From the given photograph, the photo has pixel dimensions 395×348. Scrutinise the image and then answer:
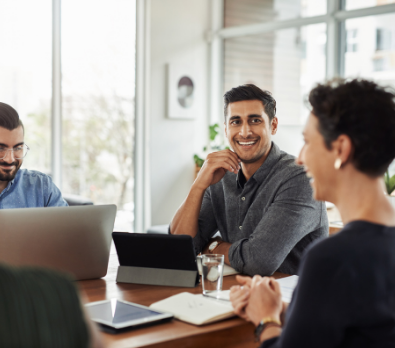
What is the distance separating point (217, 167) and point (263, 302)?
1.04 meters

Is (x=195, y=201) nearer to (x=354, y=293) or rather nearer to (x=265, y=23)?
(x=354, y=293)

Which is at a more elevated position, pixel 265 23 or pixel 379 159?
pixel 265 23

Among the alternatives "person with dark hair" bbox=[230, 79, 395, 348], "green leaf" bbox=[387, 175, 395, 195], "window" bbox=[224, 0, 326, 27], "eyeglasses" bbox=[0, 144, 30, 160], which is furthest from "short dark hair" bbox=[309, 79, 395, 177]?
"window" bbox=[224, 0, 326, 27]

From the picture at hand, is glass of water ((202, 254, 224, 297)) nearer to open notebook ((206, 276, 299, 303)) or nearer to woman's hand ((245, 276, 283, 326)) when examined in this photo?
open notebook ((206, 276, 299, 303))

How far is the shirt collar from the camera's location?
7.27 ft

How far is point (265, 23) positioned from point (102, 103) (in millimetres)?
1899

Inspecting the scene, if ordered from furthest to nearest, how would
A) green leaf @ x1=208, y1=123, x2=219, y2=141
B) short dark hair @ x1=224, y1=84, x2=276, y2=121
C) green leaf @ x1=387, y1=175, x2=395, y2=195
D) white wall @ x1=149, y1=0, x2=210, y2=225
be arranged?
green leaf @ x1=208, y1=123, x2=219, y2=141 < white wall @ x1=149, y1=0, x2=210, y2=225 < green leaf @ x1=387, y1=175, x2=395, y2=195 < short dark hair @ x1=224, y1=84, x2=276, y2=121

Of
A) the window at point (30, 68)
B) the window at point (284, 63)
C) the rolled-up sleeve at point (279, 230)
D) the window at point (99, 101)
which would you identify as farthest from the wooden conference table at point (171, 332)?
the window at point (284, 63)

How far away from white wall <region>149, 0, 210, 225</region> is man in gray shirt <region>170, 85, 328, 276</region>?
3.03 metres

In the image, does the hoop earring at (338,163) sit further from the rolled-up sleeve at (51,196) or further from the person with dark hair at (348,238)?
the rolled-up sleeve at (51,196)

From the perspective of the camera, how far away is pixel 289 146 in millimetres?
5297

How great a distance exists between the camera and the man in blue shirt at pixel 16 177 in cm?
229

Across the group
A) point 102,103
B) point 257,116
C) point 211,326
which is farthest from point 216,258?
point 102,103

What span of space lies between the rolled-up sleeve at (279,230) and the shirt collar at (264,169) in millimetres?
159
